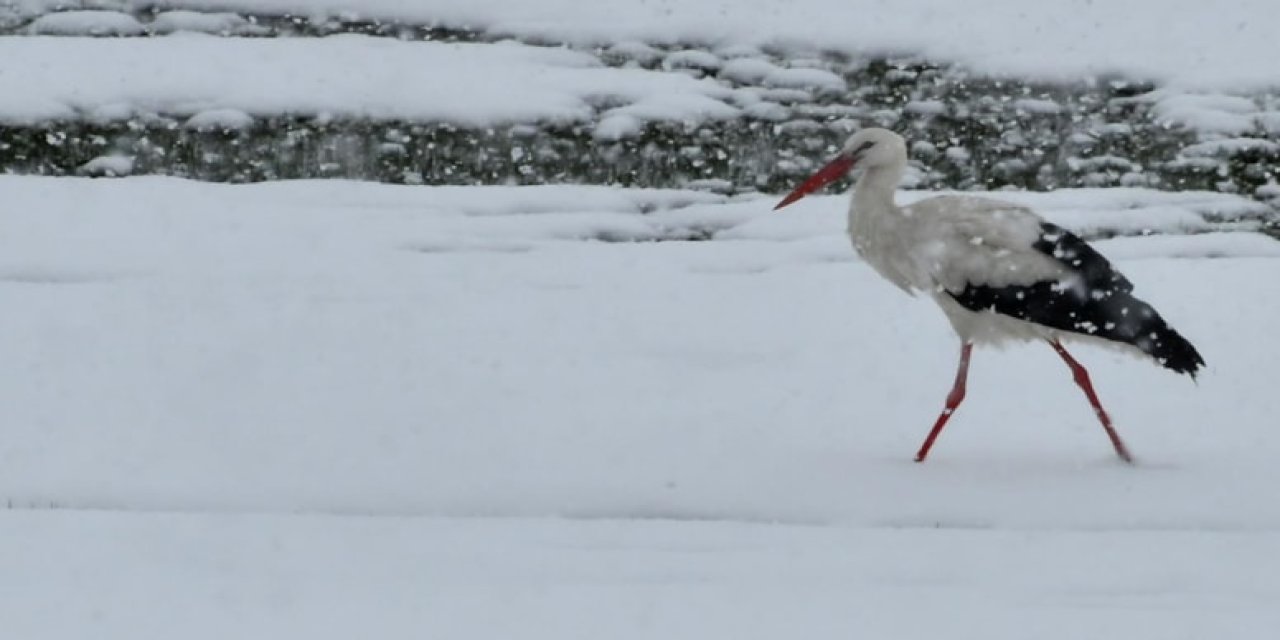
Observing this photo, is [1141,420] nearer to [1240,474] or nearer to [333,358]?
[1240,474]

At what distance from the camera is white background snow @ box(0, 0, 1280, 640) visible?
5.77m

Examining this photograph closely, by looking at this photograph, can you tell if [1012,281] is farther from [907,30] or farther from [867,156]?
[907,30]

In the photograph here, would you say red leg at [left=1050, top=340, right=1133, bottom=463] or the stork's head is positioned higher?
the stork's head

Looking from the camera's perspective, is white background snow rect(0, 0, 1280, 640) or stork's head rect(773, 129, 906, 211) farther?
stork's head rect(773, 129, 906, 211)

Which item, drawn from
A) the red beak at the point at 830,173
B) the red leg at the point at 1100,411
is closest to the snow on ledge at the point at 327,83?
the red beak at the point at 830,173

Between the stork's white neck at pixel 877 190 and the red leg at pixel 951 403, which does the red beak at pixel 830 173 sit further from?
the red leg at pixel 951 403

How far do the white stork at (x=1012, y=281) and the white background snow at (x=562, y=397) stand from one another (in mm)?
525

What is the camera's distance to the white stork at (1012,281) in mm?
7621

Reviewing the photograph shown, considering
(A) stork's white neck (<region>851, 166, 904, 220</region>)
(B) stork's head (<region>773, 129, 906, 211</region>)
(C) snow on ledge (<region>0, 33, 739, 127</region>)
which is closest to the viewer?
(A) stork's white neck (<region>851, 166, 904, 220</region>)

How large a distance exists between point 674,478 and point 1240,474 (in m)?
2.34

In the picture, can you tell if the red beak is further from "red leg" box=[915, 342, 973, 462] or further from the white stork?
"red leg" box=[915, 342, 973, 462]

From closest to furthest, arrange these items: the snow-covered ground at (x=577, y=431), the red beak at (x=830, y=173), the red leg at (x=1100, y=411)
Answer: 1. the snow-covered ground at (x=577, y=431)
2. the red leg at (x=1100, y=411)
3. the red beak at (x=830, y=173)

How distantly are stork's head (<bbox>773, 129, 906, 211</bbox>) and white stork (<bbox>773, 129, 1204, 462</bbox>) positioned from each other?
26cm

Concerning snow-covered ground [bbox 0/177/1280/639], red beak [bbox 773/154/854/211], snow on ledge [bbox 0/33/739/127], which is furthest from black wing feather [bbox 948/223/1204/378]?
snow on ledge [bbox 0/33/739/127]
